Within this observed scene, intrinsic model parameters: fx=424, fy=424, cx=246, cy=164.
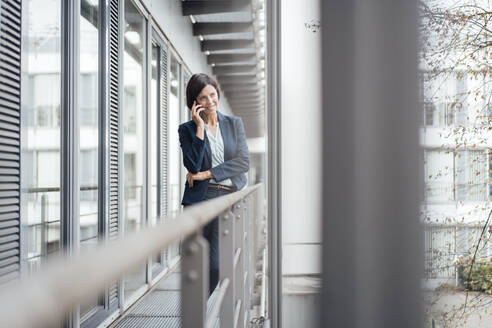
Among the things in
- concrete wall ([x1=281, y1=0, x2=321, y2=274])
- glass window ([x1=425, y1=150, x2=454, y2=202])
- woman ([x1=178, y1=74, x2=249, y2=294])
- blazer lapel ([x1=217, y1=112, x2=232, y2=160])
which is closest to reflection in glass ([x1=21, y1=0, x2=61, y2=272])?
woman ([x1=178, y1=74, x2=249, y2=294])

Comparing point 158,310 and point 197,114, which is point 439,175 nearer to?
point 197,114

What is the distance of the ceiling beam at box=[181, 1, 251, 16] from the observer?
2254 mm

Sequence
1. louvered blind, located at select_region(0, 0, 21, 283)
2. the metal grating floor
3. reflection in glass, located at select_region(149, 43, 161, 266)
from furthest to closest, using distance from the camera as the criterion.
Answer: reflection in glass, located at select_region(149, 43, 161, 266) < the metal grating floor < louvered blind, located at select_region(0, 0, 21, 283)

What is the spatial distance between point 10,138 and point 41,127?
0.94 ft

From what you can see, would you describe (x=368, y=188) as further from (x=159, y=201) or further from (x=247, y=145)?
(x=159, y=201)

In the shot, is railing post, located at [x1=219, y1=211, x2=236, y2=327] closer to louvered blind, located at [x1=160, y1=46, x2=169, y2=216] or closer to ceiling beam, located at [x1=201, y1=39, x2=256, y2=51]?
ceiling beam, located at [x1=201, y1=39, x2=256, y2=51]

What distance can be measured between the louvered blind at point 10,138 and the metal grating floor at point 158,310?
31.8 inches

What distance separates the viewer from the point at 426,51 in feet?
2.17

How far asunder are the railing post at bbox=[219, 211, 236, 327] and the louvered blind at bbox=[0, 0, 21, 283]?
2.73ft

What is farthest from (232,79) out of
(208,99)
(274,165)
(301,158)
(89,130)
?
(301,158)

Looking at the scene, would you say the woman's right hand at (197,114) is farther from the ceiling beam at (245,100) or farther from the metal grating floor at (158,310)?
the metal grating floor at (158,310)

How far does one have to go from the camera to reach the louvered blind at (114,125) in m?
2.28

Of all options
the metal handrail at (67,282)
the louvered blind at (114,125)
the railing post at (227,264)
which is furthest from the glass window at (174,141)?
the metal handrail at (67,282)

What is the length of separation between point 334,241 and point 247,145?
57.8 inches
